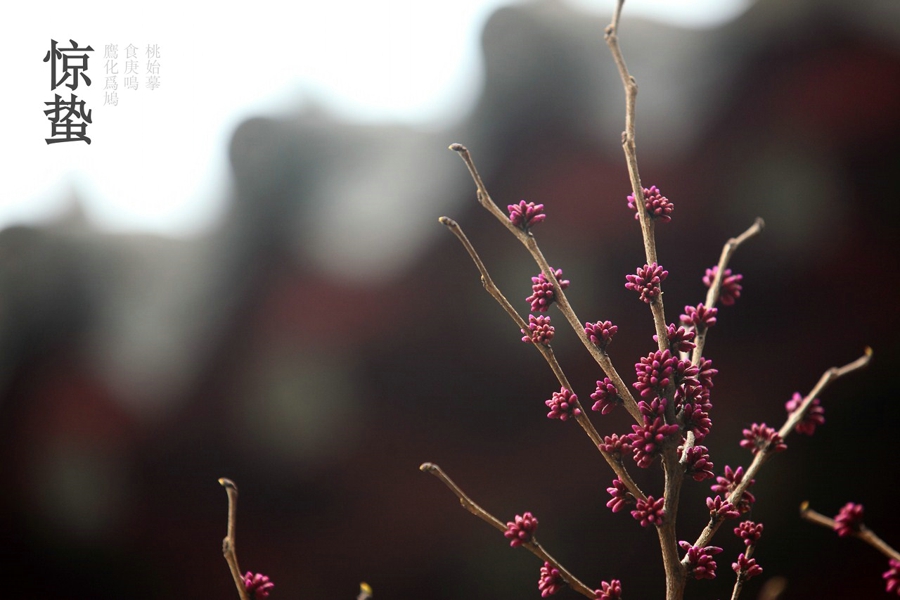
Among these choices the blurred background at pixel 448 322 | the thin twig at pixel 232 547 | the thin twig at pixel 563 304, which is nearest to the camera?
the thin twig at pixel 232 547

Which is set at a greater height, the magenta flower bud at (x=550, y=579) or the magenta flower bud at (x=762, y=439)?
the magenta flower bud at (x=762, y=439)

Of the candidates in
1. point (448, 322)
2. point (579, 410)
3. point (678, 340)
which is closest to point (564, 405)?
point (579, 410)

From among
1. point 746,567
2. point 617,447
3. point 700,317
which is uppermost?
point 700,317

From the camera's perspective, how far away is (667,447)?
57cm

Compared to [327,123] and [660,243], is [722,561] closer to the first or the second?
[660,243]

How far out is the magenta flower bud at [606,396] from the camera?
602 mm

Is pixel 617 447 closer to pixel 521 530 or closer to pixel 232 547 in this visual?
pixel 521 530

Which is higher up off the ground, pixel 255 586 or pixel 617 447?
pixel 617 447

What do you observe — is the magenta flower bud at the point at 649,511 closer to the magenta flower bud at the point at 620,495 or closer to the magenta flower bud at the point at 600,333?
the magenta flower bud at the point at 620,495

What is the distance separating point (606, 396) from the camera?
23.9 inches

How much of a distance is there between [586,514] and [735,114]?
1.34m

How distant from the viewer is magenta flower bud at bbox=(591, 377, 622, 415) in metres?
0.60

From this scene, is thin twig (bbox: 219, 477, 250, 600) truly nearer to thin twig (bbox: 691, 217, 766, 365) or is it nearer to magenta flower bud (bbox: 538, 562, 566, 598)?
magenta flower bud (bbox: 538, 562, 566, 598)

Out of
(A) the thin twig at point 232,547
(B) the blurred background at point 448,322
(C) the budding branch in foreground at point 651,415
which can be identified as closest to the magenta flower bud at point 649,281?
(C) the budding branch in foreground at point 651,415
